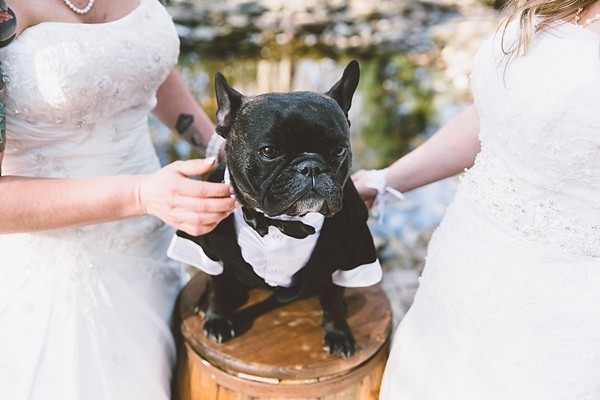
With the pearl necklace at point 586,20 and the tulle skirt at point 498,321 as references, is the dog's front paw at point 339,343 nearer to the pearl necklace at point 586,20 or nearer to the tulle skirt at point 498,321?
the tulle skirt at point 498,321

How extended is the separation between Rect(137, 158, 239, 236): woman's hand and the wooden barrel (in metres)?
0.28

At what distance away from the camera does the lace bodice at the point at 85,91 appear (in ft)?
3.46

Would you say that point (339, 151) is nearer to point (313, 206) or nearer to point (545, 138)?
point (313, 206)

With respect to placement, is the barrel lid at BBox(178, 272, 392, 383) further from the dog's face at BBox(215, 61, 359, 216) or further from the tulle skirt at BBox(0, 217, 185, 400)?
the dog's face at BBox(215, 61, 359, 216)

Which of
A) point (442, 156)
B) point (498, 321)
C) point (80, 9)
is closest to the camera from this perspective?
point (498, 321)

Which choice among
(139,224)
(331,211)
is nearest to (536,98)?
(331,211)

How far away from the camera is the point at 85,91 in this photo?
109cm

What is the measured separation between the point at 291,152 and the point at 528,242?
0.42m

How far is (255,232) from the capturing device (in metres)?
1.09

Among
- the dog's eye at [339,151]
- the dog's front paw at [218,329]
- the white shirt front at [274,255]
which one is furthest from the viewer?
the dog's front paw at [218,329]

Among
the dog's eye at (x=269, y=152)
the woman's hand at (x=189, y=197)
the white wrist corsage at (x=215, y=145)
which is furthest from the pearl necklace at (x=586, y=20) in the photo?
the white wrist corsage at (x=215, y=145)

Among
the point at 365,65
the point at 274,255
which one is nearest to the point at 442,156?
the point at 274,255

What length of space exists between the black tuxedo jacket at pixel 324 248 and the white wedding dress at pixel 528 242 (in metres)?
0.16

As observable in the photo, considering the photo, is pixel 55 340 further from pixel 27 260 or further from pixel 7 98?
pixel 7 98
